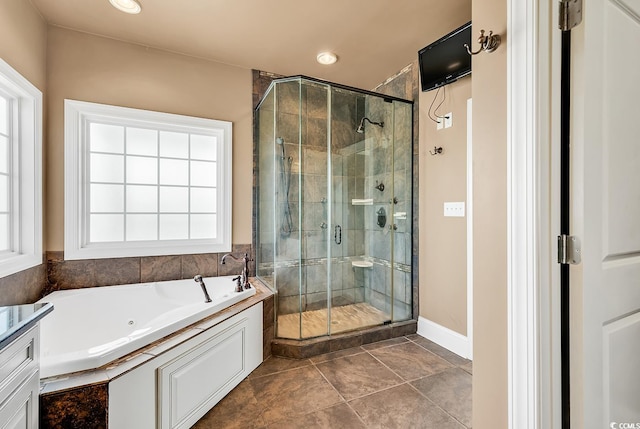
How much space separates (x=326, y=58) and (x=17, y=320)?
2801 millimetres

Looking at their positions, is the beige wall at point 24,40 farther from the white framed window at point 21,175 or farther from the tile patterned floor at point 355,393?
the tile patterned floor at point 355,393

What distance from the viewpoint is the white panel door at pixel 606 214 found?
93 cm

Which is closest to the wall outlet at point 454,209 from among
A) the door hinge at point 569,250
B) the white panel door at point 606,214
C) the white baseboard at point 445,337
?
the white baseboard at point 445,337

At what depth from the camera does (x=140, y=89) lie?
2600 mm

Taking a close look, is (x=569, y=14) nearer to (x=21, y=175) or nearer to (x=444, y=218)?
(x=444, y=218)

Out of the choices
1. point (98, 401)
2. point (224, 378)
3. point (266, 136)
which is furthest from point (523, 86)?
point (266, 136)

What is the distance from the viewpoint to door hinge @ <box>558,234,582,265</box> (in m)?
0.93

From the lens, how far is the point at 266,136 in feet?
9.57

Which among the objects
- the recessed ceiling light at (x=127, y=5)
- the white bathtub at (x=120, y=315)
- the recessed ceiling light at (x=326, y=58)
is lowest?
the white bathtub at (x=120, y=315)

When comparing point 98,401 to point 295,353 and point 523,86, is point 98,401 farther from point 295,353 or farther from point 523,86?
point 523,86

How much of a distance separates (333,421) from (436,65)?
2.70m

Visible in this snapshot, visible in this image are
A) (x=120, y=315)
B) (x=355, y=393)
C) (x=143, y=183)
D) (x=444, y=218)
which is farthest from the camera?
(x=143, y=183)

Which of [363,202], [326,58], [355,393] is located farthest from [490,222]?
[326,58]

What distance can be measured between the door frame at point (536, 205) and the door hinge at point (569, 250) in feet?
0.09
